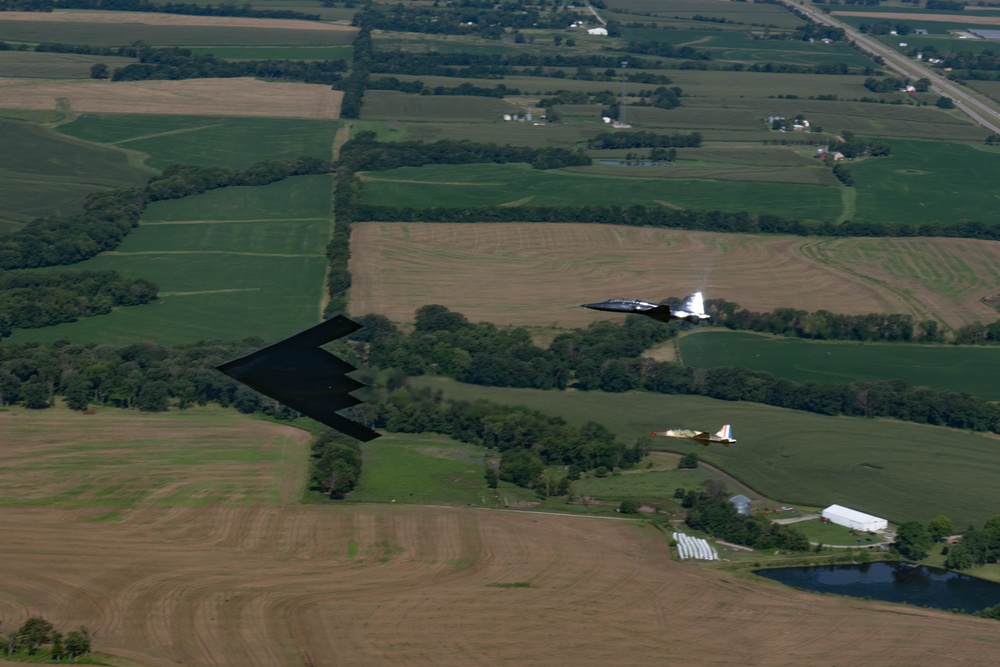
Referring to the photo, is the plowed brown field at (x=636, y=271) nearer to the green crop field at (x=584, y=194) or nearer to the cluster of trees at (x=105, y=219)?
the green crop field at (x=584, y=194)

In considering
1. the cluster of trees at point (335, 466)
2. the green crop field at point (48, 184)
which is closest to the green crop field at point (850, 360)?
the cluster of trees at point (335, 466)

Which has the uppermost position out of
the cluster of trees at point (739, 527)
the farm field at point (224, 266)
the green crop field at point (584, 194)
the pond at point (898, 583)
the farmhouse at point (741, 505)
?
the green crop field at point (584, 194)

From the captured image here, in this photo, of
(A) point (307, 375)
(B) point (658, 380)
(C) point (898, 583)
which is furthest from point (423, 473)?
(A) point (307, 375)

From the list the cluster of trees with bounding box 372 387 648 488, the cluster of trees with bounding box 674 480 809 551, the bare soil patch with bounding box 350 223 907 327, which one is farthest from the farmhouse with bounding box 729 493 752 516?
the bare soil patch with bounding box 350 223 907 327

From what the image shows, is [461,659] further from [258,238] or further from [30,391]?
[258,238]

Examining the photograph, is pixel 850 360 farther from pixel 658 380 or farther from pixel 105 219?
pixel 105 219

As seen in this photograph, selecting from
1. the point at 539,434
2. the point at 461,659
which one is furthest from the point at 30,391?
the point at 461,659

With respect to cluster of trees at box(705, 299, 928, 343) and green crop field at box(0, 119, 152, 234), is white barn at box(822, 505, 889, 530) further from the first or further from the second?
green crop field at box(0, 119, 152, 234)
